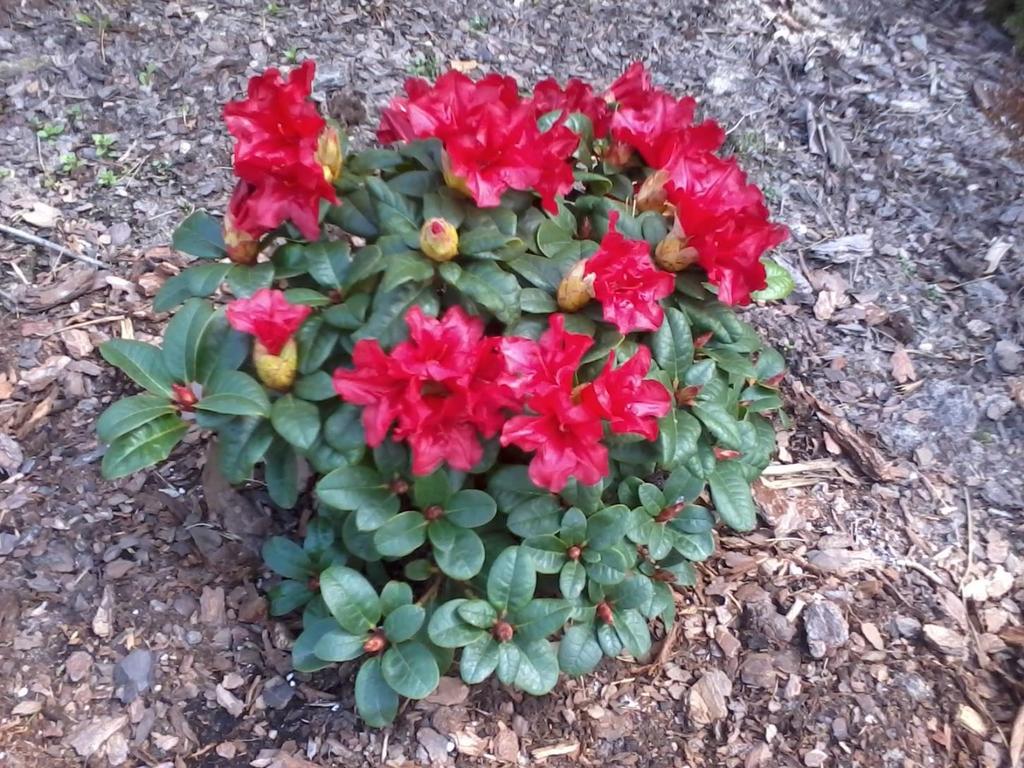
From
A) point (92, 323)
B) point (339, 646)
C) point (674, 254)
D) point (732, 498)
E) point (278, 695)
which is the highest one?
point (674, 254)

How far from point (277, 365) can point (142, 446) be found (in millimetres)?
294

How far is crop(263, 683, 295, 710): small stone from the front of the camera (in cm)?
214

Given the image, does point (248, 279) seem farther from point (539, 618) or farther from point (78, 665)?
point (78, 665)

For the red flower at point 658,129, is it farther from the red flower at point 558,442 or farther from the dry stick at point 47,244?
the dry stick at point 47,244

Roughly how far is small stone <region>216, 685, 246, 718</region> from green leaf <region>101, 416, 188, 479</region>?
2.05 feet

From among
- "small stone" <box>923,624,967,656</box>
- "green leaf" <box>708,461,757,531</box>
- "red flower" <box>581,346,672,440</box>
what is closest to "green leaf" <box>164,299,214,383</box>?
"red flower" <box>581,346,672,440</box>

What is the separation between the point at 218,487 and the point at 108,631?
1.32 feet

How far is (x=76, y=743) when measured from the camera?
80.0 inches

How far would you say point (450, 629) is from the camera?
1.89 metres

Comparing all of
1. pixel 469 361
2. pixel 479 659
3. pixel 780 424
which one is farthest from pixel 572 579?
pixel 780 424

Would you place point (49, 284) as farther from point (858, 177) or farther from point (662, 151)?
point (858, 177)

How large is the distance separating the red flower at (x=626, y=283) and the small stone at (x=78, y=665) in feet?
4.59

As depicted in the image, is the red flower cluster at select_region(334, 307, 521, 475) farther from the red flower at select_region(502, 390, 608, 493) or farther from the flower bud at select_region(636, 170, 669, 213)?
the flower bud at select_region(636, 170, 669, 213)

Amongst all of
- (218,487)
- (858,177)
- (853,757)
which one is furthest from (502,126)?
(858,177)
